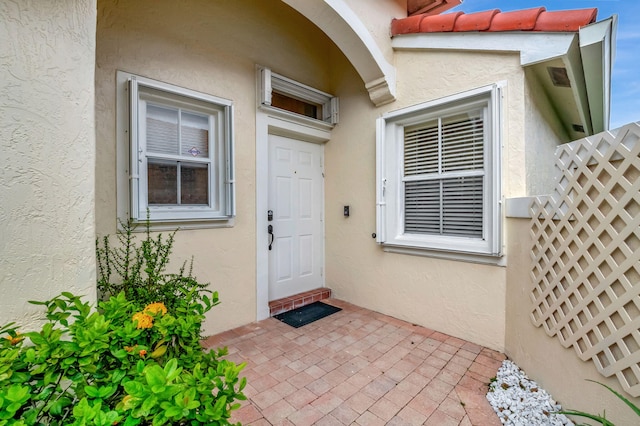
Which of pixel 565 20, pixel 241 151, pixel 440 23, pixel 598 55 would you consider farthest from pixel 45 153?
pixel 598 55

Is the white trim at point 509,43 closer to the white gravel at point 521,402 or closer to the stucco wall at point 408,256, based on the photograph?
the stucco wall at point 408,256

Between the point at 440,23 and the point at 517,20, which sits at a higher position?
the point at 440,23

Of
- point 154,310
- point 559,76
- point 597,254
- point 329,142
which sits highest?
point 559,76

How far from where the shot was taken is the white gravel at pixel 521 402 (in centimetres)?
181

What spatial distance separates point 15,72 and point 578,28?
370 cm

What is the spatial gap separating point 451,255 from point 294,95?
2.92 metres

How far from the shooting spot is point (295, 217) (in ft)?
13.1

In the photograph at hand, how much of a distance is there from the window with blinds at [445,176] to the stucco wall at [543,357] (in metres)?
0.48

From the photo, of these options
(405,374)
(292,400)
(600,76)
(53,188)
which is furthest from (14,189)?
(600,76)

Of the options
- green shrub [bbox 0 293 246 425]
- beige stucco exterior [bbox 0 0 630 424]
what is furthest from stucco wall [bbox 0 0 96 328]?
green shrub [bbox 0 293 246 425]

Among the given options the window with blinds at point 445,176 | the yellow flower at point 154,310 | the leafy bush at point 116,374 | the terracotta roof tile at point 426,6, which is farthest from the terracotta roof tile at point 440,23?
the yellow flower at point 154,310

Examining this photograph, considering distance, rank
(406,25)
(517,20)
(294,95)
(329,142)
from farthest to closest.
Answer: (329,142) → (294,95) → (406,25) → (517,20)

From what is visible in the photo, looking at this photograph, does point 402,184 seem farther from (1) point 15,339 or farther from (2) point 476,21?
(1) point 15,339

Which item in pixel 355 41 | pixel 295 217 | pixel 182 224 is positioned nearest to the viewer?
pixel 182 224
